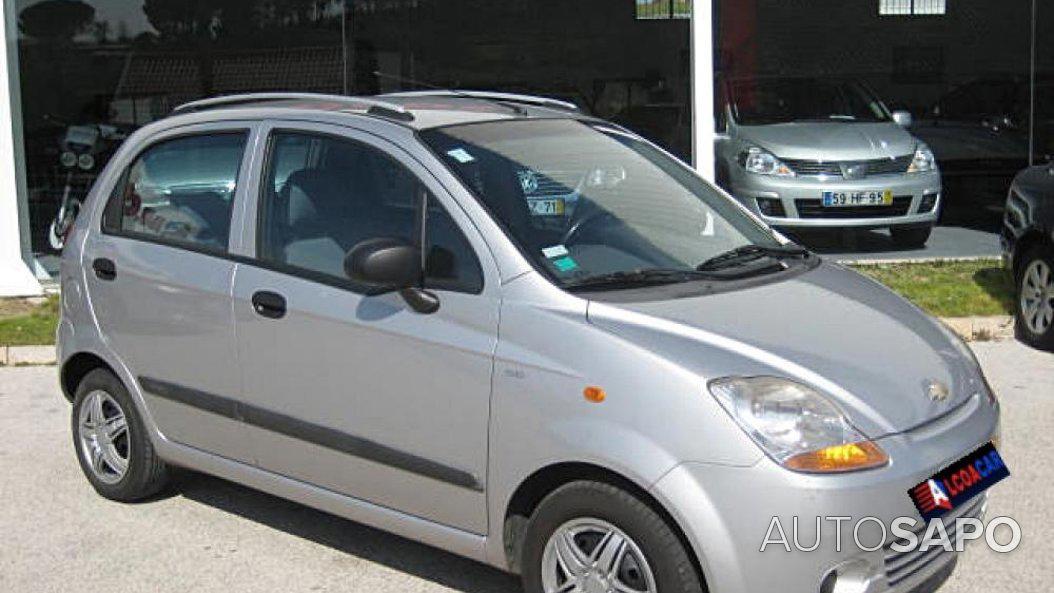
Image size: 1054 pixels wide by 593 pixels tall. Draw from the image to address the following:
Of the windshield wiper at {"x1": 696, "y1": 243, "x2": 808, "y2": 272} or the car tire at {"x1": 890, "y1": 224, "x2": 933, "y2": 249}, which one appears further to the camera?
the car tire at {"x1": 890, "y1": 224, "x2": 933, "y2": 249}

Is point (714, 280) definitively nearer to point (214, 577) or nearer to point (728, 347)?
point (728, 347)

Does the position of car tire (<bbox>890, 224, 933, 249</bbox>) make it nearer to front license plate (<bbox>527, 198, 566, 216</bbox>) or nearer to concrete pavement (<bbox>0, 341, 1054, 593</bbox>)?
concrete pavement (<bbox>0, 341, 1054, 593</bbox>)

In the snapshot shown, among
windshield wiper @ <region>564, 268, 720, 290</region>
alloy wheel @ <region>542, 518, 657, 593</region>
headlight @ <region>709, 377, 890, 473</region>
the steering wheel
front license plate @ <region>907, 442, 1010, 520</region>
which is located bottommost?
alloy wheel @ <region>542, 518, 657, 593</region>

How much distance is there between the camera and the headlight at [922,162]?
36.0 feet

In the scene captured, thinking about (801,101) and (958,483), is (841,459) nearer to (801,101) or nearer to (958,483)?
(958,483)

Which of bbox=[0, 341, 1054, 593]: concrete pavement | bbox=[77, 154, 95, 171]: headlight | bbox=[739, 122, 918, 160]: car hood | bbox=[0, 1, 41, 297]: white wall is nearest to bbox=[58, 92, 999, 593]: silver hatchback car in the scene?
bbox=[0, 341, 1054, 593]: concrete pavement

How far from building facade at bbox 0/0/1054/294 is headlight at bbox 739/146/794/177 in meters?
0.36

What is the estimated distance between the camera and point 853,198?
1065 cm

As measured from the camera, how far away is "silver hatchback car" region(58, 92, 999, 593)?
10.6 feet

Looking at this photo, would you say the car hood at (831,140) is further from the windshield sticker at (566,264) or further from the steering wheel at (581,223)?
the windshield sticker at (566,264)

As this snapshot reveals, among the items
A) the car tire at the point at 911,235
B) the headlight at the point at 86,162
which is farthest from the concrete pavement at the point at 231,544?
the headlight at the point at 86,162

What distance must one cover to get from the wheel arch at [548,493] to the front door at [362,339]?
4.1 inches

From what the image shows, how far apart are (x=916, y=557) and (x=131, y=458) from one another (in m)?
3.19

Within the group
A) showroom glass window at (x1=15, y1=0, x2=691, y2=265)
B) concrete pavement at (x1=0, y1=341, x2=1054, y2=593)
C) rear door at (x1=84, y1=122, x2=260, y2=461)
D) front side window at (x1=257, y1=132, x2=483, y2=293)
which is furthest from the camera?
showroom glass window at (x1=15, y1=0, x2=691, y2=265)
